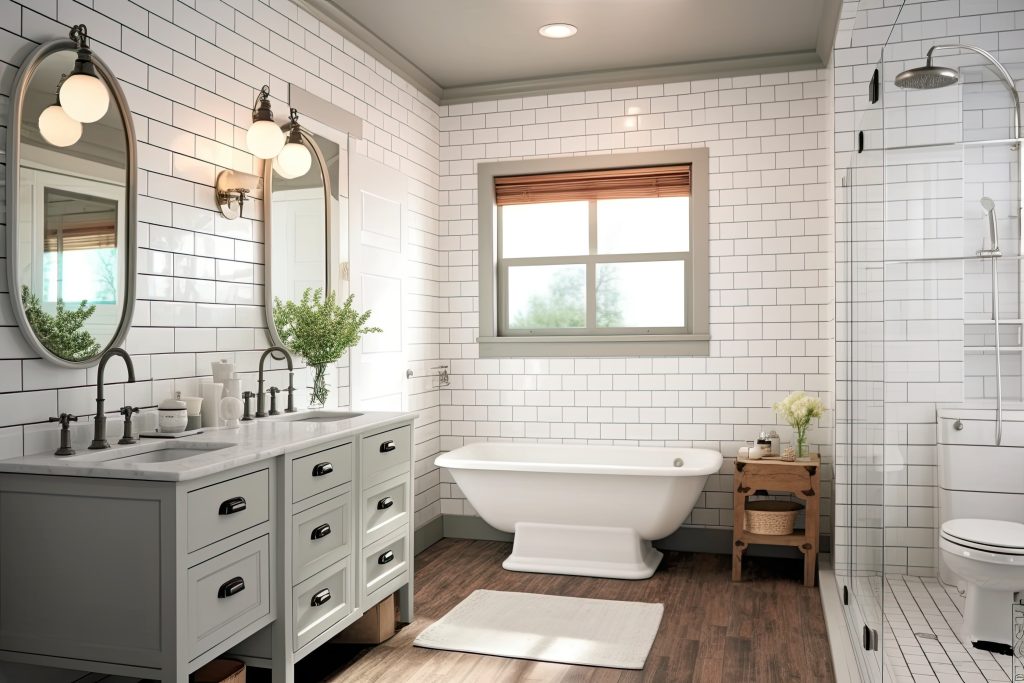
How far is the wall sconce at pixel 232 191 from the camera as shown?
3309mm

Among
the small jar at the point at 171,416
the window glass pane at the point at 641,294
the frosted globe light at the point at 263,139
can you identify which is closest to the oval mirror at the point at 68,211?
the small jar at the point at 171,416

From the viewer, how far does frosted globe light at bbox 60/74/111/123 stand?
2.49 m

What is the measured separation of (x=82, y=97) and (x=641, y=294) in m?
3.56

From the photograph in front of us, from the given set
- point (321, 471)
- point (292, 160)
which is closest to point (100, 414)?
point (321, 471)

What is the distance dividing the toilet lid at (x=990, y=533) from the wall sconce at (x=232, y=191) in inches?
109

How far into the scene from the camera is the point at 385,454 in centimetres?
347

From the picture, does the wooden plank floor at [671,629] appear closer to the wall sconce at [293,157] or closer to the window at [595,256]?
the window at [595,256]

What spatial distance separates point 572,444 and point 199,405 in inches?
111

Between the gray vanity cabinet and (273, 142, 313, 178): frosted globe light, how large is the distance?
5.51ft

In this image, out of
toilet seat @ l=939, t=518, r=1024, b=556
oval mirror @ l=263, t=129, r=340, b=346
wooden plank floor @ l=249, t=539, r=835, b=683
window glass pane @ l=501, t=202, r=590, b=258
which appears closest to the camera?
toilet seat @ l=939, t=518, r=1024, b=556

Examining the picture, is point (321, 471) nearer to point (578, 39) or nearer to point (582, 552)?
point (582, 552)

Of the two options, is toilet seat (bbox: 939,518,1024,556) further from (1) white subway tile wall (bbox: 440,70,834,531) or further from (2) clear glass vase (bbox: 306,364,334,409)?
(1) white subway tile wall (bbox: 440,70,834,531)

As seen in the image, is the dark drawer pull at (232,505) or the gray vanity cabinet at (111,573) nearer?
the gray vanity cabinet at (111,573)

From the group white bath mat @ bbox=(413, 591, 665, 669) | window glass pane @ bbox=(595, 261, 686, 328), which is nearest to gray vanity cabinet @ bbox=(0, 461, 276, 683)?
white bath mat @ bbox=(413, 591, 665, 669)
